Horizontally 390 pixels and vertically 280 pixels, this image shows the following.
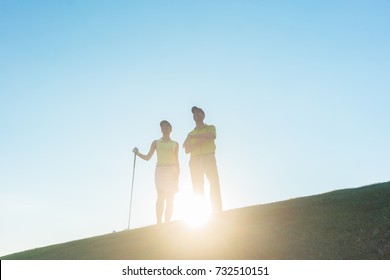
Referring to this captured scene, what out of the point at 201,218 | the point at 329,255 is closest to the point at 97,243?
the point at 201,218

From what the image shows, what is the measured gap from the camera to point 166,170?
13906 millimetres

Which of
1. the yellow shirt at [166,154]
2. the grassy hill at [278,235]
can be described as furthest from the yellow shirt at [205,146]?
the grassy hill at [278,235]

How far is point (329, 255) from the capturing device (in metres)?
7.35

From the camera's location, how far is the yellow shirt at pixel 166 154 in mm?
14008

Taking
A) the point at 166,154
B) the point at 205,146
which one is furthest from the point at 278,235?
the point at 166,154

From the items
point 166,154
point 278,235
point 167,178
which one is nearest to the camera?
point 278,235

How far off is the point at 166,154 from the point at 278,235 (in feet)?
19.6

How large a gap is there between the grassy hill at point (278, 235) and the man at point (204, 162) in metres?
0.76

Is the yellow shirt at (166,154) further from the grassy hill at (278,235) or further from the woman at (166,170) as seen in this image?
the grassy hill at (278,235)

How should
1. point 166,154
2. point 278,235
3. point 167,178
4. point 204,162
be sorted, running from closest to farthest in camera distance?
1. point 278,235
2. point 204,162
3. point 167,178
4. point 166,154

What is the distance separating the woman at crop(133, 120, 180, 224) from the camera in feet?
45.0

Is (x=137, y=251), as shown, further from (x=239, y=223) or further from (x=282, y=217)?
(x=282, y=217)

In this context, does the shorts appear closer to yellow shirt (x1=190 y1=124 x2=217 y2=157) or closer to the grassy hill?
yellow shirt (x1=190 y1=124 x2=217 y2=157)

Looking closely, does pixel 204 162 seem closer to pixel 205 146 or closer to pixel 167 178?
pixel 205 146
